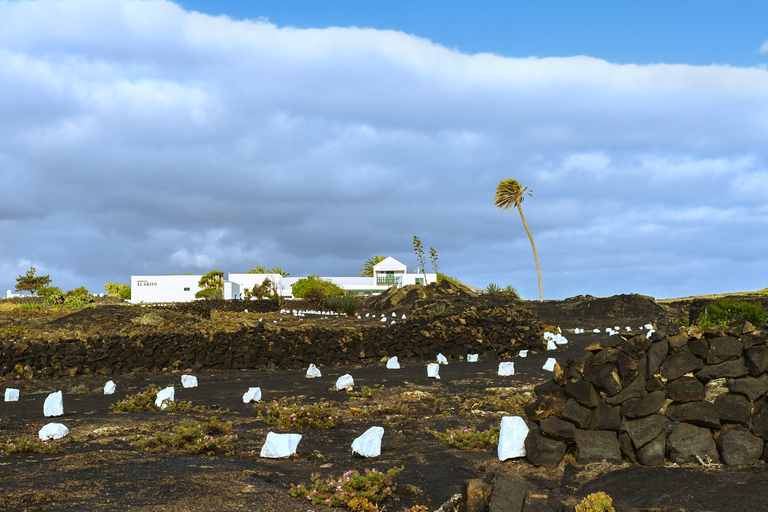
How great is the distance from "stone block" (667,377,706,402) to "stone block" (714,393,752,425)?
195 mm

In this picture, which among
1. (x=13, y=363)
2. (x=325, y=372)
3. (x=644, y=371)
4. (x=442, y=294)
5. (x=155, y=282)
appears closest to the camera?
(x=644, y=371)

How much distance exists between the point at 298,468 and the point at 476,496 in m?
2.28

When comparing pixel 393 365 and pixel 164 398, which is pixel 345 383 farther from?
pixel 393 365

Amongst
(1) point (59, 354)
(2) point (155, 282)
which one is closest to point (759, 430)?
(1) point (59, 354)

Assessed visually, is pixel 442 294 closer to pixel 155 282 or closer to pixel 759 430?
pixel 759 430

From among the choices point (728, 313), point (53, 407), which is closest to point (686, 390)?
point (53, 407)

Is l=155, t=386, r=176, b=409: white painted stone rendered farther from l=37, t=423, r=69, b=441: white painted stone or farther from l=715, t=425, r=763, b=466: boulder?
l=715, t=425, r=763, b=466: boulder

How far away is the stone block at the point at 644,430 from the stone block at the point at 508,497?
2013 millimetres

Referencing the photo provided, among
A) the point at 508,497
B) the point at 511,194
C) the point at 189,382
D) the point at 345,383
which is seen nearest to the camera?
the point at 508,497

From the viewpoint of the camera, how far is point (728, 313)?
1800 centimetres

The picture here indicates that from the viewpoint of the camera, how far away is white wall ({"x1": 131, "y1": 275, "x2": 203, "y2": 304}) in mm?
58500

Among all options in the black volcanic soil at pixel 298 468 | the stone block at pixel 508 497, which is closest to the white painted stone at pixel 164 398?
the black volcanic soil at pixel 298 468

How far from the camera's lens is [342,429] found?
792 centimetres

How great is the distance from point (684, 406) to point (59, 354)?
14.7 m
